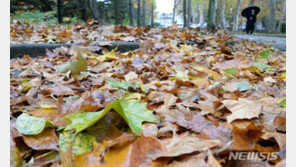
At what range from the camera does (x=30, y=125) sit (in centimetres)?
88

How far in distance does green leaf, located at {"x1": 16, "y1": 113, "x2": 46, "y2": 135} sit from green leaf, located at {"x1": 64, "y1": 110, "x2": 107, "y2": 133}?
14cm

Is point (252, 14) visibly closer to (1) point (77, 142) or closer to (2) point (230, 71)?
(2) point (230, 71)

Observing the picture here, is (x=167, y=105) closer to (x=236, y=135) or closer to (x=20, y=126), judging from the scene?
(x=236, y=135)

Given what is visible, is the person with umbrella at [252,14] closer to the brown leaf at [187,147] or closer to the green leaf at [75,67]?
the green leaf at [75,67]

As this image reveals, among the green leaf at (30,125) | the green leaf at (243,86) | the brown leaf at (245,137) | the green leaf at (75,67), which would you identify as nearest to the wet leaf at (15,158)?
the green leaf at (30,125)

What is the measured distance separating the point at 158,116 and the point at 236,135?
46 centimetres

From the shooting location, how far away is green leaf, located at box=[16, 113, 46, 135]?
84cm

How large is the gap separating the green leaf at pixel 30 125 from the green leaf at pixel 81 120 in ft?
0.45

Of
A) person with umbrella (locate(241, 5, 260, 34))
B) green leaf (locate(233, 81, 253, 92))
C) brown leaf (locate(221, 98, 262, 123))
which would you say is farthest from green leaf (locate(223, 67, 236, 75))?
person with umbrella (locate(241, 5, 260, 34))

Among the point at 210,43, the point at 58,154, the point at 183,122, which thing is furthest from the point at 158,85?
the point at 210,43

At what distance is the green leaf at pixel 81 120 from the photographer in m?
0.78

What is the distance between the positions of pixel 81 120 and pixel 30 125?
24 centimetres

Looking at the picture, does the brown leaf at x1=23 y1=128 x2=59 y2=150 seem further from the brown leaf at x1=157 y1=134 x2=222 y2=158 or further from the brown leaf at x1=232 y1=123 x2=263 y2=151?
the brown leaf at x1=232 y1=123 x2=263 y2=151

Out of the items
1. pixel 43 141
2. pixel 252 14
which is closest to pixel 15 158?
pixel 43 141
